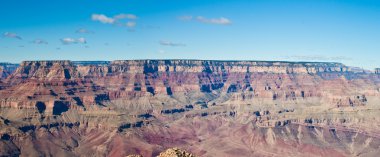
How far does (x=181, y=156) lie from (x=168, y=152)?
1.82 metres

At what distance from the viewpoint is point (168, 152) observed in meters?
60.9

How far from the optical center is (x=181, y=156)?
2363 inches
